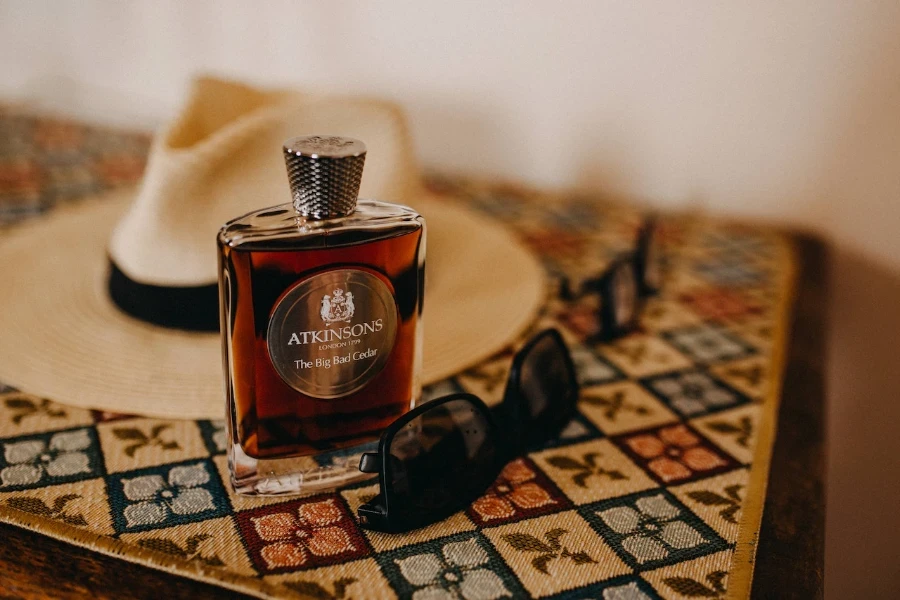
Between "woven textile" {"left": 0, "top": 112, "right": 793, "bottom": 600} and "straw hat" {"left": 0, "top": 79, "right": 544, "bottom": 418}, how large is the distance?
3 centimetres

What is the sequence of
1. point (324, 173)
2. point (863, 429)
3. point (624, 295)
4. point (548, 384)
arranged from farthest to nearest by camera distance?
point (863, 429)
point (624, 295)
point (548, 384)
point (324, 173)

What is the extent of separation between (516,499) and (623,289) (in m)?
0.32

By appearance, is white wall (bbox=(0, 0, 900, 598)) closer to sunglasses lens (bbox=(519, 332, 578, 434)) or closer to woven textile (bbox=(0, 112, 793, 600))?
woven textile (bbox=(0, 112, 793, 600))

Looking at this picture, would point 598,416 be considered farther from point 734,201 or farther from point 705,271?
point 734,201

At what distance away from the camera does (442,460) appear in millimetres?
443

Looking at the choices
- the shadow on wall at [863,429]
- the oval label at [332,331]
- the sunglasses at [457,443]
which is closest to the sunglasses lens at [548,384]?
the sunglasses at [457,443]

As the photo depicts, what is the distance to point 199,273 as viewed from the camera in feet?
1.93

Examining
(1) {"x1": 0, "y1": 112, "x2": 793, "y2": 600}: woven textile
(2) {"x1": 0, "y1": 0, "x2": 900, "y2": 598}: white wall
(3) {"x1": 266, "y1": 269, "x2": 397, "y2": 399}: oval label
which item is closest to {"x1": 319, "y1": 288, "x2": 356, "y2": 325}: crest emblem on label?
(3) {"x1": 266, "y1": 269, "x2": 397, "y2": 399}: oval label

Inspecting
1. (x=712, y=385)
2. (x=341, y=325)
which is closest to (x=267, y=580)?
(x=341, y=325)

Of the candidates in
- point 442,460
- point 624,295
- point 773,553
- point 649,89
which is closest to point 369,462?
point 442,460

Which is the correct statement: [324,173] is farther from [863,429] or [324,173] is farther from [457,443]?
[863,429]

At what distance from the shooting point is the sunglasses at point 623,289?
0.69m

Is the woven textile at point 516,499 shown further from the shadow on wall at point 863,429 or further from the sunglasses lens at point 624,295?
the shadow on wall at point 863,429

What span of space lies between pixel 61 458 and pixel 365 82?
797mm
